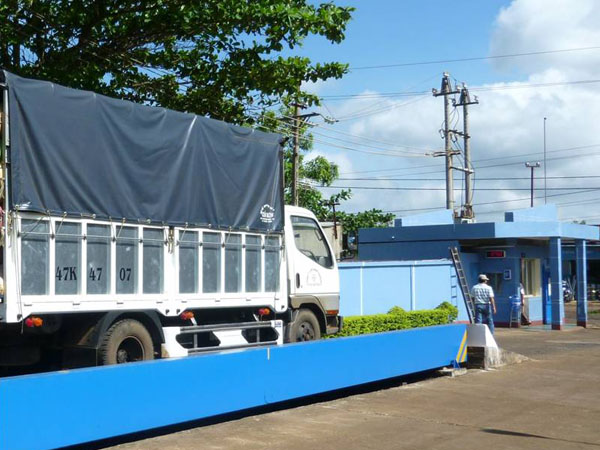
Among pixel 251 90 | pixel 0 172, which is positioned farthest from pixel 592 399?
pixel 0 172

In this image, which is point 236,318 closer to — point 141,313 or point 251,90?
point 141,313

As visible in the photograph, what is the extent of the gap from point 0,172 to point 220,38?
6.26 meters

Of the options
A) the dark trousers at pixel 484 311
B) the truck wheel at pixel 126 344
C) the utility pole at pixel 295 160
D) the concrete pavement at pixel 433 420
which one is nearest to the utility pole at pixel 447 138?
the utility pole at pixel 295 160

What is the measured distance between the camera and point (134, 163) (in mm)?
10062

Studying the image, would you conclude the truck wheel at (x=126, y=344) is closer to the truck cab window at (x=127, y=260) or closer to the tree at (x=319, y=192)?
the truck cab window at (x=127, y=260)

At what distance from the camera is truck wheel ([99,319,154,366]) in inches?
366

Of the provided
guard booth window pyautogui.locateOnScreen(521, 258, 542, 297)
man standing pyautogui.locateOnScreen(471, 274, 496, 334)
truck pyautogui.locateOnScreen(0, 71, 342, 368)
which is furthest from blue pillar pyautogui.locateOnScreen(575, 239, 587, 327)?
truck pyautogui.locateOnScreen(0, 71, 342, 368)

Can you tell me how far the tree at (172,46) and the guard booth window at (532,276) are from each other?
61.6ft

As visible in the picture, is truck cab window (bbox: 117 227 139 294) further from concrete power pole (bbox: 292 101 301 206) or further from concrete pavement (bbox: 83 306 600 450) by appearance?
concrete power pole (bbox: 292 101 301 206)

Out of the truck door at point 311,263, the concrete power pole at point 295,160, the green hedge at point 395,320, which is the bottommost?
the green hedge at point 395,320

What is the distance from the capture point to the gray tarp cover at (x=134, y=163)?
8727 mm

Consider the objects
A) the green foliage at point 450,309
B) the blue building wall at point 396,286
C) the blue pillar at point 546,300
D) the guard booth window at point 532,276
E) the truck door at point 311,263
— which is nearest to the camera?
the truck door at point 311,263

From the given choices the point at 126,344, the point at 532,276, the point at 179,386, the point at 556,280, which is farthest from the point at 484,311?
the point at 179,386

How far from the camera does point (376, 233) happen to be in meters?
31.1
